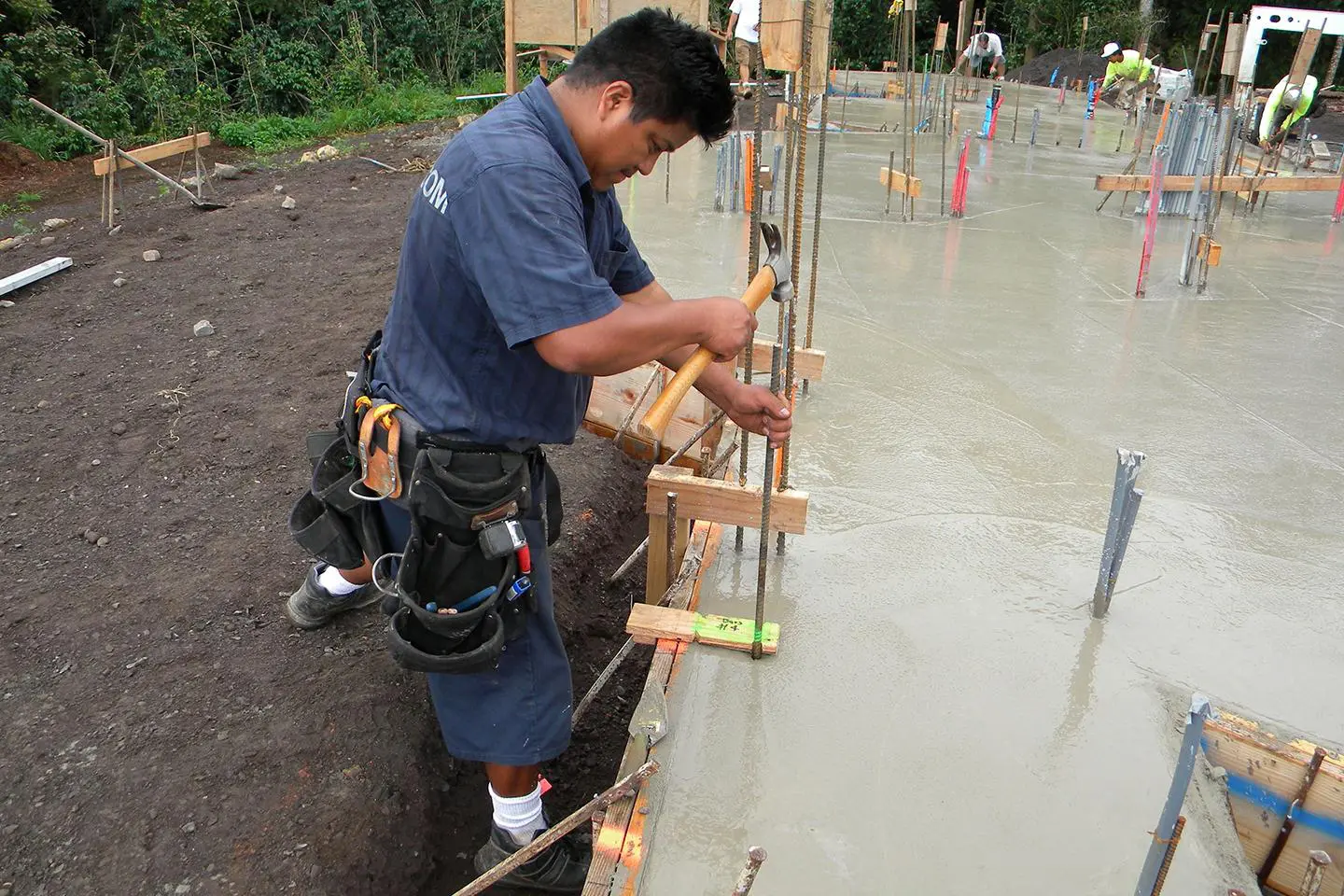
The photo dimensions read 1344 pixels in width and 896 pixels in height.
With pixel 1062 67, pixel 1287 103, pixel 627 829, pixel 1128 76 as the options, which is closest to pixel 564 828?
pixel 627 829

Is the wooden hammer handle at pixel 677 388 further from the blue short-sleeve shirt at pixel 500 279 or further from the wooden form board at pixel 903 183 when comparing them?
the wooden form board at pixel 903 183

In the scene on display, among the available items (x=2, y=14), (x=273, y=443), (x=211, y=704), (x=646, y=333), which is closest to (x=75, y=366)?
(x=273, y=443)

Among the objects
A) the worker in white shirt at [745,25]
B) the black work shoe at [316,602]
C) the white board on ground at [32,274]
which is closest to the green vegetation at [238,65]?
the worker in white shirt at [745,25]

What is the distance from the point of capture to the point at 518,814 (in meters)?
2.19

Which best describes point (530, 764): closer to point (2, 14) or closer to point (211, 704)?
point (211, 704)

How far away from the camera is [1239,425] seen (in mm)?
3723

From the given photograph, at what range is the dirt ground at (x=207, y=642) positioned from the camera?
7.37 ft

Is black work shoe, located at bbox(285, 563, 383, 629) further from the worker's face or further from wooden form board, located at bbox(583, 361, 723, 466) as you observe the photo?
the worker's face

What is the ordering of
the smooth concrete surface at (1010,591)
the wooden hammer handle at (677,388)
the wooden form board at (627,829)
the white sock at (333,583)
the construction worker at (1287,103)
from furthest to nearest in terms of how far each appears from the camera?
the construction worker at (1287,103) < the white sock at (333,583) < the smooth concrete surface at (1010,591) < the wooden form board at (627,829) < the wooden hammer handle at (677,388)

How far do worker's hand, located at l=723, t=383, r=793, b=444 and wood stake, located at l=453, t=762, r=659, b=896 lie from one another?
0.77 metres

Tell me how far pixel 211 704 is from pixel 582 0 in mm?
5693

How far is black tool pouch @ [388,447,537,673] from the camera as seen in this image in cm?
186

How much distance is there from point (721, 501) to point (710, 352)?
0.92m

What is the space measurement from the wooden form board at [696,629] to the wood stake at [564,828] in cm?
47
